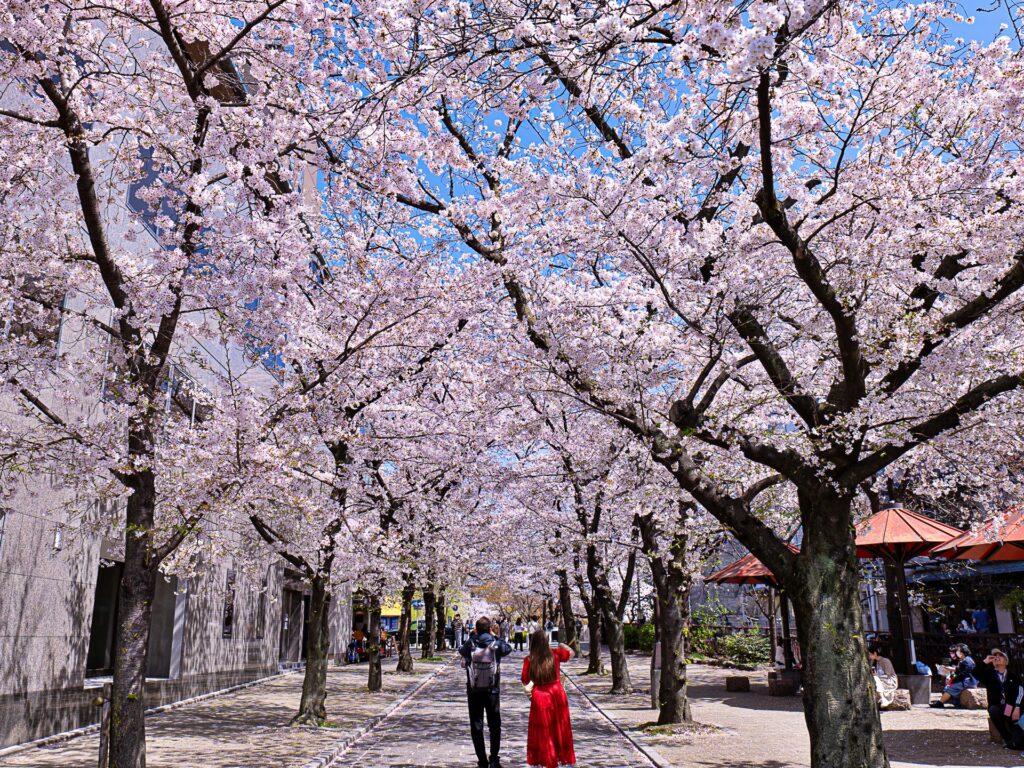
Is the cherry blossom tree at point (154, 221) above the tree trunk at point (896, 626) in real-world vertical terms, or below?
above

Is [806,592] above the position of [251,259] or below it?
below

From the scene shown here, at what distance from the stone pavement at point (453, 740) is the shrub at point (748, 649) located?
1487 cm

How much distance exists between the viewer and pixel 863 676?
8.66m

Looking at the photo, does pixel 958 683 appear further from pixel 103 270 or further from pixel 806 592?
pixel 103 270

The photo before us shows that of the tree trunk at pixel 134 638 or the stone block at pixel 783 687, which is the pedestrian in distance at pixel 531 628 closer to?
the tree trunk at pixel 134 638

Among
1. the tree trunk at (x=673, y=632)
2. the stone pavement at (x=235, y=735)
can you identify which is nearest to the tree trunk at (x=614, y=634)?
the stone pavement at (x=235, y=735)

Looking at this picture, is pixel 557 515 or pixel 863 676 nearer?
pixel 863 676

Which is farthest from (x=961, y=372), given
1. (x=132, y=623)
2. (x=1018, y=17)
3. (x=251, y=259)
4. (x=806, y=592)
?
(x=132, y=623)

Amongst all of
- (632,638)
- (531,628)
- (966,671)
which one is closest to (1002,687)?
(966,671)

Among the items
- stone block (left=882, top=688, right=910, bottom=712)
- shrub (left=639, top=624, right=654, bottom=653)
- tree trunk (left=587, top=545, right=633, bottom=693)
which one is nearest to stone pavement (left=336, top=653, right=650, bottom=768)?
tree trunk (left=587, top=545, right=633, bottom=693)

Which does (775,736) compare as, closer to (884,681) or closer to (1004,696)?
(1004,696)

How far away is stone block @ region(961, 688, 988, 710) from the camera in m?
16.2

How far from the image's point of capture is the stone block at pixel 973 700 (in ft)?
53.2

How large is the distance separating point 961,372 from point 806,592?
345 centimetres
